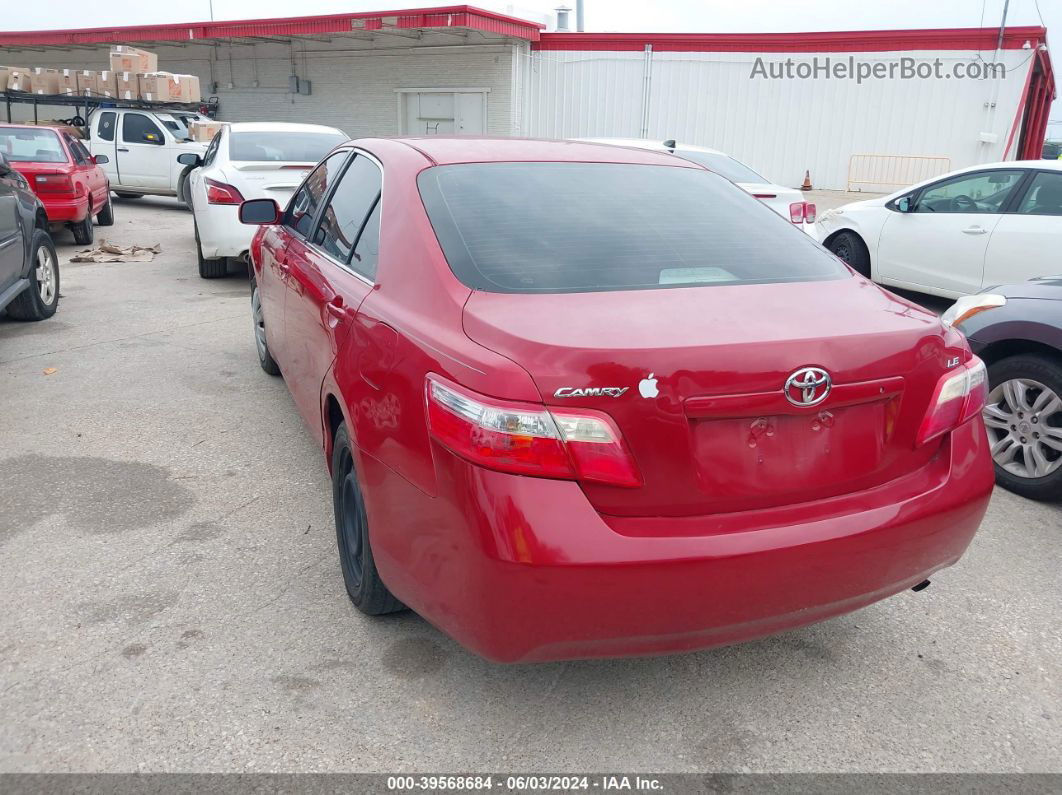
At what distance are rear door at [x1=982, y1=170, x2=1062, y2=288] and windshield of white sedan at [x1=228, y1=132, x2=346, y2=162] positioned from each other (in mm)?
6516

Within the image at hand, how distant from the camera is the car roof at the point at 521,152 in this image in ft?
10.8

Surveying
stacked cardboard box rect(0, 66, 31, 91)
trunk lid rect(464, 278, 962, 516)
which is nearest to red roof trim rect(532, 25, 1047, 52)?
stacked cardboard box rect(0, 66, 31, 91)

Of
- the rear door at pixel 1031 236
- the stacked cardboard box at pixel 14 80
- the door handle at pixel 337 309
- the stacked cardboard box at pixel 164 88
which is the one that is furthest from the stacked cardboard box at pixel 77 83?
the door handle at pixel 337 309

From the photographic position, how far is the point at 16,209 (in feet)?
22.1

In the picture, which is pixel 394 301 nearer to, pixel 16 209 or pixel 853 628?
pixel 853 628

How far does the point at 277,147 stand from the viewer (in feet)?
31.0

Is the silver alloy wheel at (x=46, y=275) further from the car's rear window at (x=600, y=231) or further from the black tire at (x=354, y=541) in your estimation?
the car's rear window at (x=600, y=231)

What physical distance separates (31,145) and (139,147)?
4890mm

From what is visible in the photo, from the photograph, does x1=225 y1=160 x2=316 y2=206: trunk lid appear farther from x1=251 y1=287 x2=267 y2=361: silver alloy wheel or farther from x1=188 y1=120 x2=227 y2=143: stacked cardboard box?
x1=188 y1=120 x2=227 y2=143: stacked cardboard box

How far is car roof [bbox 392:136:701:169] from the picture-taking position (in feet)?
10.8

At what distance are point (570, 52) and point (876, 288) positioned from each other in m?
19.7

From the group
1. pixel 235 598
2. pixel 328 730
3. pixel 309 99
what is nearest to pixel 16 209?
pixel 235 598

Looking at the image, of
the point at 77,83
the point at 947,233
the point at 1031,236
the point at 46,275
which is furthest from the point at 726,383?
the point at 77,83

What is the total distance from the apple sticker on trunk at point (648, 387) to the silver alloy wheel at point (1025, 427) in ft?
9.45
